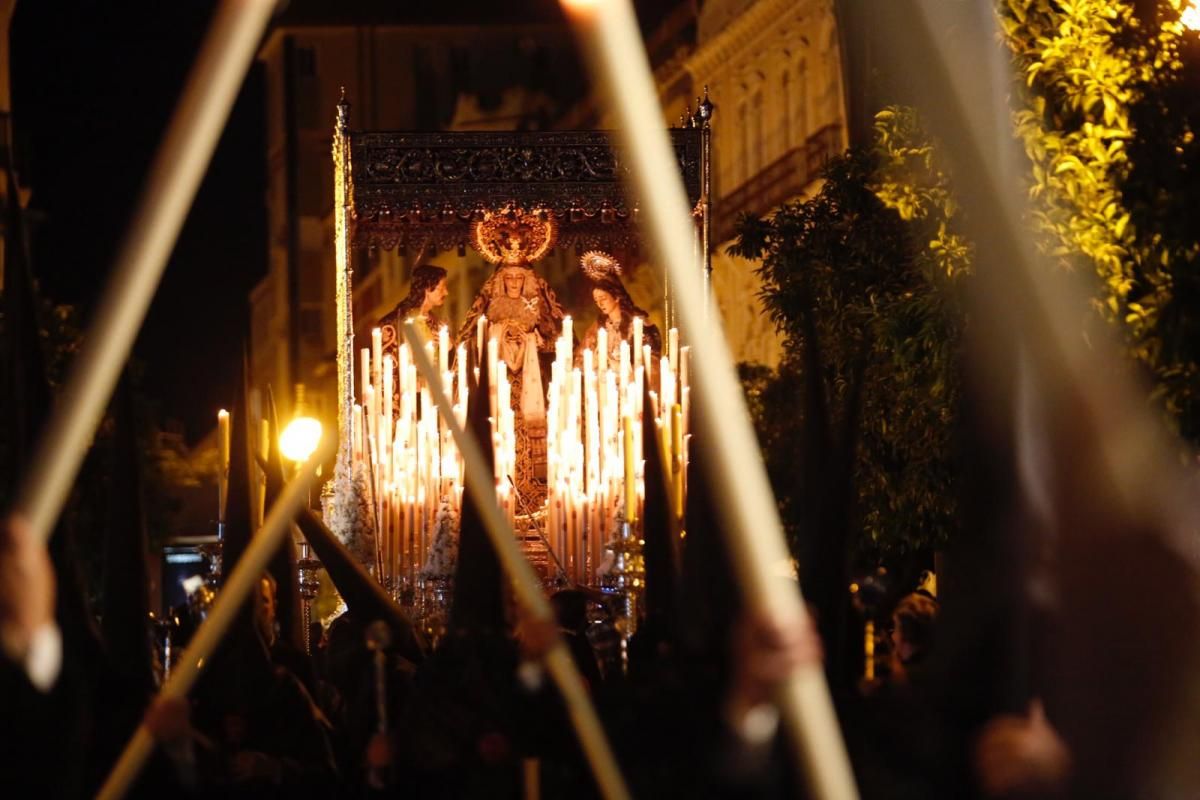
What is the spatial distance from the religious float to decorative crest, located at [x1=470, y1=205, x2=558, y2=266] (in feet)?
0.06

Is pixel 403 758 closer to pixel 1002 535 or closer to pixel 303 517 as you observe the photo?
pixel 1002 535

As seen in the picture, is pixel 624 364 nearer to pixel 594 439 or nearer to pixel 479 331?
pixel 594 439

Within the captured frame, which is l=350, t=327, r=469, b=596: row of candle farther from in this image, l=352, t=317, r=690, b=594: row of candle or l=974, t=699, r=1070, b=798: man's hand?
l=974, t=699, r=1070, b=798: man's hand

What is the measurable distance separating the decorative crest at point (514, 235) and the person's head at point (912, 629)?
11.4m

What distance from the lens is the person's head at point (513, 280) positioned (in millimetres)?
23719

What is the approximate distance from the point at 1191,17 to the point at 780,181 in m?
37.9

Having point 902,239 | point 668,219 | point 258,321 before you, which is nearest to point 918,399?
point 902,239

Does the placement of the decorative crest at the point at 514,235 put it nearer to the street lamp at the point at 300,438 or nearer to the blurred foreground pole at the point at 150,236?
the street lamp at the point at 300,438

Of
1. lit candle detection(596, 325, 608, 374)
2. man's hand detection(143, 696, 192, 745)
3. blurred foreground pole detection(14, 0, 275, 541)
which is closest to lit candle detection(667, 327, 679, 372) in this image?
lit candle detection(596, 325, 608, 374)

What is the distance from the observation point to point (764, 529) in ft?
28.9

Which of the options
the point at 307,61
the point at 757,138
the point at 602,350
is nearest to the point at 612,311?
the point at 602,350

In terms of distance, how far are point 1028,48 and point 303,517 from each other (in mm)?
5068

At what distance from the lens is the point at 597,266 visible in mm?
23609

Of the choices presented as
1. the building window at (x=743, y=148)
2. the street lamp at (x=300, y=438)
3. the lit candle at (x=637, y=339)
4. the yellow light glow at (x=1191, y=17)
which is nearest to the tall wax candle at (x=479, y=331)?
the lit candle at (x=637, y=339)
